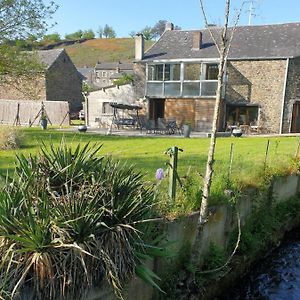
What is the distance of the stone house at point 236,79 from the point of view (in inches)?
979

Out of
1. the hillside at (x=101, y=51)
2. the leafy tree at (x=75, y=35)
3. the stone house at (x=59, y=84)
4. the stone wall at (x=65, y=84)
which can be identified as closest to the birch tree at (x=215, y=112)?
the stone house at (x=59, y=84)

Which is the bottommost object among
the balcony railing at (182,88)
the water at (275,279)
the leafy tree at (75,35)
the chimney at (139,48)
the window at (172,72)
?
the water at (275,279)

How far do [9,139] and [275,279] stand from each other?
9.98m

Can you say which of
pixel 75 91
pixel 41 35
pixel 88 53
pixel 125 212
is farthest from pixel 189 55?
pixel 88 53

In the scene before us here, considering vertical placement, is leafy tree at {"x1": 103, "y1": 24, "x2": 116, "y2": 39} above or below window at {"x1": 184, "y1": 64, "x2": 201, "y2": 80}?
above

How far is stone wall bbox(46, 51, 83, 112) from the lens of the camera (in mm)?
37812

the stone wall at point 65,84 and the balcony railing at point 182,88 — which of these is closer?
the balcony railing at point 182,88

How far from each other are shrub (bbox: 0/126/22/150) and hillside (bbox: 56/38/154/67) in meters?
84.4

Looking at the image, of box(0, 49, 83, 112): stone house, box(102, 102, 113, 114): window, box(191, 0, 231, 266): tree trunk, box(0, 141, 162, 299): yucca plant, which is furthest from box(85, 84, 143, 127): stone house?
box(0, 141, 162, 299): yucca plant

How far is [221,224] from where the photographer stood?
6.22 m

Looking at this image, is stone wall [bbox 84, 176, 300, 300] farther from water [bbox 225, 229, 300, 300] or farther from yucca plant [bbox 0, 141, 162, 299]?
water [bbox 225, 229, 300, 300]

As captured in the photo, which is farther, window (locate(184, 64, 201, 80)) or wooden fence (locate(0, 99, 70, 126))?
wooden fence (locate(0, 99, 70, 126))

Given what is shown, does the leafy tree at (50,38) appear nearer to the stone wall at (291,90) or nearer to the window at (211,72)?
the window at (211,72)

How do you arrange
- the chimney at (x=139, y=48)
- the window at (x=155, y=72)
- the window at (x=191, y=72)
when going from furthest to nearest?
the chimney at (x=139, y=48)
the window at (x=155, y=72)
the window at (x=191, y=72)
